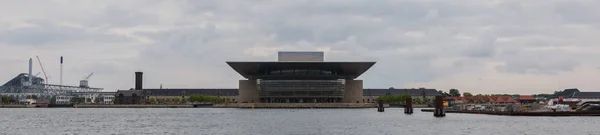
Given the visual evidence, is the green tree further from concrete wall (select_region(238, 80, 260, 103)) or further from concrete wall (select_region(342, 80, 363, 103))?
concrete wall (select_region(238, 80, 260, 103))

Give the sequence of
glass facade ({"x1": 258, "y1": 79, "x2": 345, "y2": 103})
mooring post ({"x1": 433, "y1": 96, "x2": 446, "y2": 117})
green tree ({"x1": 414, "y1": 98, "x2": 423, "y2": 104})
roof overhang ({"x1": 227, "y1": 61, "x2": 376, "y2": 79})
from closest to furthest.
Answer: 1. mooring post ({"x1": 433, "y1": 96, "x2": 446, "y2": 117})
2. roof overhang ({"x1": 227, "y1": 61, "x2": 376, "y2": 79})
3. glass facade ({"x1": 258, "y1": 79, "x2": 345, "y2": 103})
4. green tree ({"x1": 414, "y1": 98, "x2": 423, "y2": 104})

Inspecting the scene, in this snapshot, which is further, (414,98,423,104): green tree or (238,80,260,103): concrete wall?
(414,98,423,104): green tree

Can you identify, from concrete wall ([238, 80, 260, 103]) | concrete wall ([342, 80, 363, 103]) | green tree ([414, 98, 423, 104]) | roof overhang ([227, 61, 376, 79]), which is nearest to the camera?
roof overhang ([227, 61, 376, 79])

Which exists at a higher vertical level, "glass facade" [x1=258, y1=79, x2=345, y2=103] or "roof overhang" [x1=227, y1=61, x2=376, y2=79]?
"roof overhang" [x1=227, y1=61, x2=376, y2=79]

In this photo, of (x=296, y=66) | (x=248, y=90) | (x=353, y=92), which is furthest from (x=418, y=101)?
(x=296, y=66)

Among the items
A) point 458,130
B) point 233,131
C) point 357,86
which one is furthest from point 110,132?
point 357,86

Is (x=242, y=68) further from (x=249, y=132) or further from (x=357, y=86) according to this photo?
(x=249, y=132)

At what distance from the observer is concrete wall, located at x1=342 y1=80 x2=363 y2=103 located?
509 feet

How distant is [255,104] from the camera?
466 ft

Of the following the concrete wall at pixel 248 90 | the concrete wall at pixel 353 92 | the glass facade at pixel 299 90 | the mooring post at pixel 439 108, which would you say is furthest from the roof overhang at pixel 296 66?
the mooring post at pixel 439 108

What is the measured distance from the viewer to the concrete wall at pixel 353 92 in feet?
509

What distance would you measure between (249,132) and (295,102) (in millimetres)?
99610

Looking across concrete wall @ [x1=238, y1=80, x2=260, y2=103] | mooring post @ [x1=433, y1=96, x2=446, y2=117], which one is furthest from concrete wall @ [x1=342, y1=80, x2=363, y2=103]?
mooring post @ [x1=433, y1=96, x2=446, y2=117]

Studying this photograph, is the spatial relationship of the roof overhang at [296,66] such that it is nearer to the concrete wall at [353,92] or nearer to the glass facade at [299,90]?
the glass facade at [299,90]
